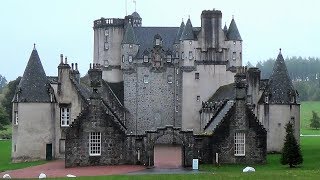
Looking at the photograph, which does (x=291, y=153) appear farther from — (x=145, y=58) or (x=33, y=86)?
(x=145, y=58)

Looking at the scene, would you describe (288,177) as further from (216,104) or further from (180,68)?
(180,68)

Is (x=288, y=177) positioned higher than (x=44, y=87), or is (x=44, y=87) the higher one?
(x=44, y=87)

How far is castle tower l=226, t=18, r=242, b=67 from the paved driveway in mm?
39307

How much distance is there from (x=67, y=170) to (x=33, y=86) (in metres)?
20.1

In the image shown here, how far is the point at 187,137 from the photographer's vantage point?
70.5 m

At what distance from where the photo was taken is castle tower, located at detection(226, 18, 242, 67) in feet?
348

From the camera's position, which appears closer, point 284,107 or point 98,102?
point 98,102

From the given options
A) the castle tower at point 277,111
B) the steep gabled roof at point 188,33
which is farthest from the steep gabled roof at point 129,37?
the castle tower at point 277,111

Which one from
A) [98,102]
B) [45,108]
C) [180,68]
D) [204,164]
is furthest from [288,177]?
[180,68]

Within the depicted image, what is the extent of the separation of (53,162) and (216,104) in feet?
76.2

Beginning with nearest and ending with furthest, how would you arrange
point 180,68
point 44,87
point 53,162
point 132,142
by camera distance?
point 132,142
point 53,162
point 44,87
point 180,68

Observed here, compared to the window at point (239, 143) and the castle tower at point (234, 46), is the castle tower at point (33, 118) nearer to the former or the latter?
the window at point (239, 143)

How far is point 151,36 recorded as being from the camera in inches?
4419

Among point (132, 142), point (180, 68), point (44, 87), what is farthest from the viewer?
point (180, 68)
